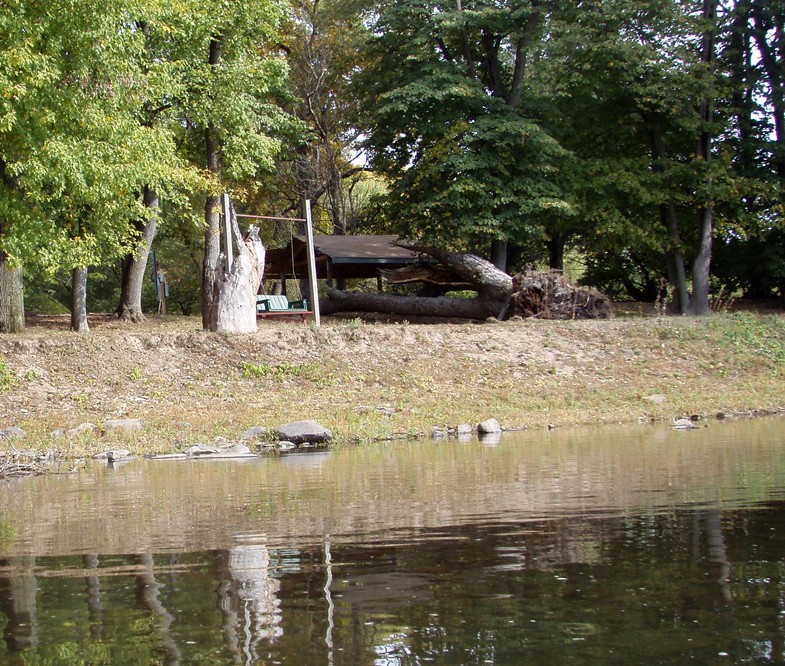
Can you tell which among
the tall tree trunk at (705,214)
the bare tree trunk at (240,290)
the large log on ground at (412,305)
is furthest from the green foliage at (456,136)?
the bare tree trunk at (240,290)

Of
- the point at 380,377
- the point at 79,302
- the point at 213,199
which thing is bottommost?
the point at 380,377

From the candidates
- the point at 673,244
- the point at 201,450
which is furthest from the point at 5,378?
the point at 673,244

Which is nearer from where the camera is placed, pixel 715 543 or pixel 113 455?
pixel 715 543

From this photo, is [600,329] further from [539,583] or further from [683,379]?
[539,583]

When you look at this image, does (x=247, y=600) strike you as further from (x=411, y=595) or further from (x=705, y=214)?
(x=705, y=214)

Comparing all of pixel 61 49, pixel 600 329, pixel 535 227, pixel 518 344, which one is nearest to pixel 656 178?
pixel 535 227

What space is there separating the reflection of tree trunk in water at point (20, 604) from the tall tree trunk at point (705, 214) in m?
30.2

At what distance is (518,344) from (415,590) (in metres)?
18.5

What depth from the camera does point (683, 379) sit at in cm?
2219

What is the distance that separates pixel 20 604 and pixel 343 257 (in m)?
31.9

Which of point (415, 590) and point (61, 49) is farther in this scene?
point (61, 49)

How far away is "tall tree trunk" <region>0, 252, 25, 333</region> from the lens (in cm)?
2503

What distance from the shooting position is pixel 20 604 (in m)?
5.79

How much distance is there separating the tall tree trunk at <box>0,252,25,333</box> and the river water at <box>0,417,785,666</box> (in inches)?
570
